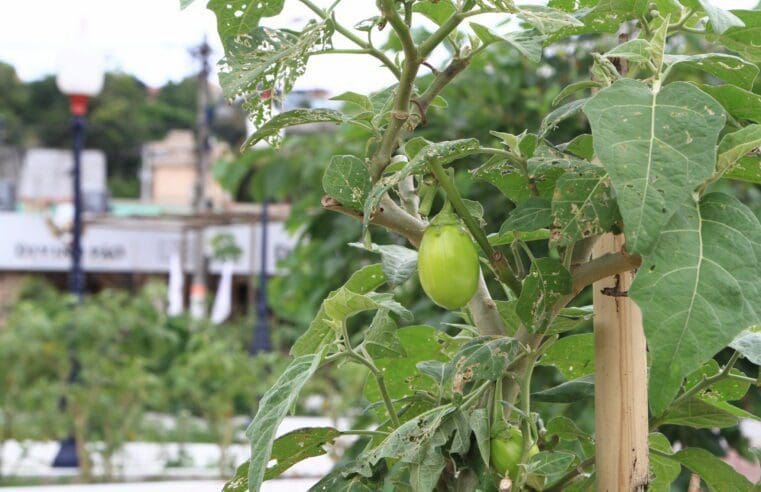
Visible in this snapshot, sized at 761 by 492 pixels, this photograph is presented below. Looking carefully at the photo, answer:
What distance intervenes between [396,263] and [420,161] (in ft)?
0.54

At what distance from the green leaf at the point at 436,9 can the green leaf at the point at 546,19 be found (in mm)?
87

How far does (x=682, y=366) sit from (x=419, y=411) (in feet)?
0.80

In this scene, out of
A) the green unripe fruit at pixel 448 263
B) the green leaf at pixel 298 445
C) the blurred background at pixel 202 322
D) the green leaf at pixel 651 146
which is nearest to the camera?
the green leaf at pixel 651 146

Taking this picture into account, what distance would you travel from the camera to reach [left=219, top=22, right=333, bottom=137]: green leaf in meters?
0.47

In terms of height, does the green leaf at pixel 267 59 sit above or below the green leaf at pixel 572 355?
above

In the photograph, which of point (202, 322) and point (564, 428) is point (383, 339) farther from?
point (202, 322)

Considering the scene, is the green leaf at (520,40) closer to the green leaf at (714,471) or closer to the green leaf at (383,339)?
the green leaf at (383,339)

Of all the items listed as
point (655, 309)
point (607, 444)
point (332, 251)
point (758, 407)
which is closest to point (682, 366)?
point (655, 309)

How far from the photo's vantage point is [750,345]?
0.54 m

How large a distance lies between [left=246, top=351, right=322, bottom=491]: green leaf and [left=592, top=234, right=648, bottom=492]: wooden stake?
0.58 feet

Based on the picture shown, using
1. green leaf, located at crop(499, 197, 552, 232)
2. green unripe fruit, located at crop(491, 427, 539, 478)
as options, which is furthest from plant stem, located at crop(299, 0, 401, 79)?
green unripe fruit, located at crop(491, 427, 539, 478)

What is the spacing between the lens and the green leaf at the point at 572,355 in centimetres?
67

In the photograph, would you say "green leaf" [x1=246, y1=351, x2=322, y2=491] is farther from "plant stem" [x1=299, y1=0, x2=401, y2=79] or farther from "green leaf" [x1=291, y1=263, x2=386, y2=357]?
"plant stem" [x1=299, y1=0, x2=401, y2=79]

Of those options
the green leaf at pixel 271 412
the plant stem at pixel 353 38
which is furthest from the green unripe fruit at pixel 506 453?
the plant stem at pixel 353 38
